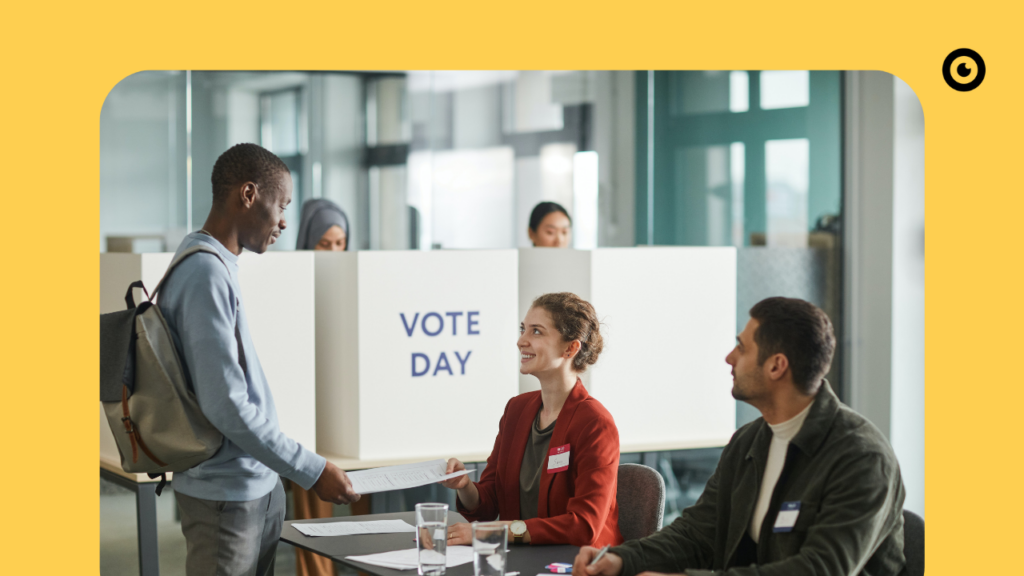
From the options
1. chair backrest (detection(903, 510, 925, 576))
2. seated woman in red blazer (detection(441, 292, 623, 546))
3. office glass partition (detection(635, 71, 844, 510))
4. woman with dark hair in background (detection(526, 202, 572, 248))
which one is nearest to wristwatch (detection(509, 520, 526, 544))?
seated woman in red blazer (detection(441, 292, 623, 546))

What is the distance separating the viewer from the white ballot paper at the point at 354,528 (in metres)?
2.54

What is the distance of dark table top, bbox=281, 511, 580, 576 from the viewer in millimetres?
2170

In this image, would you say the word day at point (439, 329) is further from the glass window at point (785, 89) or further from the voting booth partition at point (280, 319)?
the glass window at point (785, 89)

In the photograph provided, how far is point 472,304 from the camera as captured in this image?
3812mm

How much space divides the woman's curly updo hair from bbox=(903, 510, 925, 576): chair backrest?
0.91 metres

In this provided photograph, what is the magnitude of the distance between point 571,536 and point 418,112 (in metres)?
5.56

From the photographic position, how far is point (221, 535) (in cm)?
224

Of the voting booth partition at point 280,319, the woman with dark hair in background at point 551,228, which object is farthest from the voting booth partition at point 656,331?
the voting booth partition at point 280,319

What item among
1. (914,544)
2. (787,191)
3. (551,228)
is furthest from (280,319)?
(787,191)

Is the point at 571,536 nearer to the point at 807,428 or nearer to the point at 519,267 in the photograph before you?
the point at 807,428

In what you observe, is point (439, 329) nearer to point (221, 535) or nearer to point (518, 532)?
point (518, 532)

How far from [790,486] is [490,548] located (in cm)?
64

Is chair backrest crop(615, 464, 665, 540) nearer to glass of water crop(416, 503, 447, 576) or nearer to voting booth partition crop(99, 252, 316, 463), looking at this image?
glass of water crop(416, 503, 447, 576)

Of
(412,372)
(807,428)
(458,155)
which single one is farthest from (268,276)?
(458,155)
